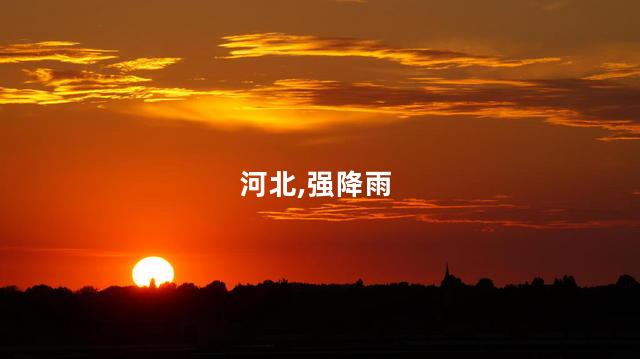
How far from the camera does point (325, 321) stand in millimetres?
105688

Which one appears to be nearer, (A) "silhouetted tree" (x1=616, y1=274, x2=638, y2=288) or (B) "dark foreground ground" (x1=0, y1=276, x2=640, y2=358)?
(B) "dark foreground ground" (x1=0, y1=276, x2=640, y2=358)

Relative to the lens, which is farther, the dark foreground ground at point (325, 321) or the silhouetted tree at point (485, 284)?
the silhouetted tree at point (485, 284)

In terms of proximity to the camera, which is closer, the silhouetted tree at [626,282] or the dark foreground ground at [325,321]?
the dark foreground ground at [325,321]

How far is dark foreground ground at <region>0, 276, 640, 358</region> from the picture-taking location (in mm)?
70125

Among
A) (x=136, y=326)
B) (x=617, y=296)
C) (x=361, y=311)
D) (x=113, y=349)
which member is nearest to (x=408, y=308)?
(x=361, y=311)

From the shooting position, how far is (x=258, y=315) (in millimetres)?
113562

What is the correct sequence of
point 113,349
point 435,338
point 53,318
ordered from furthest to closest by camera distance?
1. point 53,318
2. point 435,338
3. point 113,349

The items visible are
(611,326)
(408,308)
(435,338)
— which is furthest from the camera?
(408,308)

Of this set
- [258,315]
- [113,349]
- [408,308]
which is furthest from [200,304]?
[113,349]

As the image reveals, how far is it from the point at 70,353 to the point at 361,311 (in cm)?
5345

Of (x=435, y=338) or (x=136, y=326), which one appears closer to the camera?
(x=435, y=338)

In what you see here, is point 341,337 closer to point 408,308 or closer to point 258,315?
point 258,315

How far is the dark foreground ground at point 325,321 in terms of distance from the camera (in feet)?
230

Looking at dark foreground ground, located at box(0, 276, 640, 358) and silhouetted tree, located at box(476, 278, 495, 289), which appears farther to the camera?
silhouetted tree, located at box(476, 278, 495, 289)
